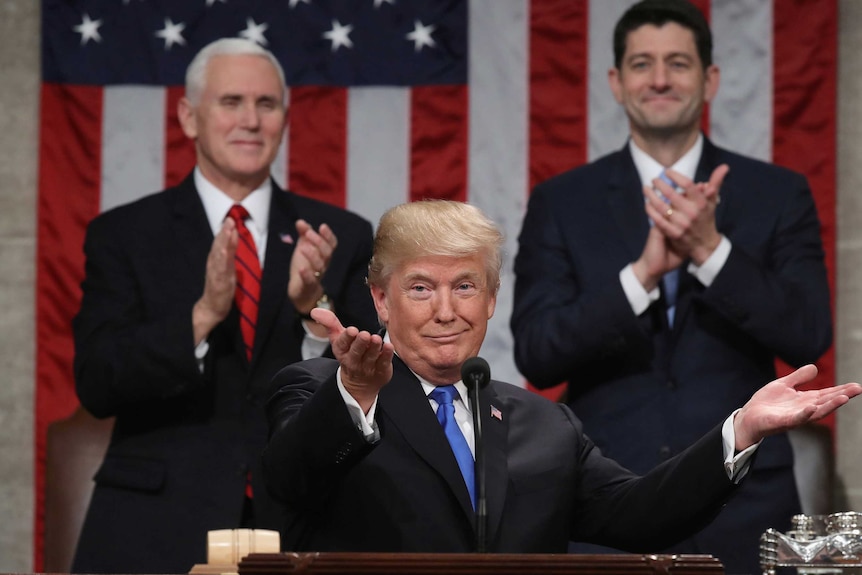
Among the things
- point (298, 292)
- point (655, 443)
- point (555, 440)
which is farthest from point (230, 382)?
point (555, 440)

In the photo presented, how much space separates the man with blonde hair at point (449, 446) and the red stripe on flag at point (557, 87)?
2366 millimetres

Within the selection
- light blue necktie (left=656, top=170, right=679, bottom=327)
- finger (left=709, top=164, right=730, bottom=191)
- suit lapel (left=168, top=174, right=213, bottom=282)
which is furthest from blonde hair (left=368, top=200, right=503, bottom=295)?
suit lapel (left=168, top=174, right=213, bottom=282)

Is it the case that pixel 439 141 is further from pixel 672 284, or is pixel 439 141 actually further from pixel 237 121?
pixel 672 284

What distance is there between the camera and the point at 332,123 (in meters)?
5.36

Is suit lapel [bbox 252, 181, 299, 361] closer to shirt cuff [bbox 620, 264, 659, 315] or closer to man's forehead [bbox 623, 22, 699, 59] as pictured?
shirt cuff [bbox 620, 264, 659, 315]

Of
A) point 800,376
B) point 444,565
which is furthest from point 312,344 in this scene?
point 444,565

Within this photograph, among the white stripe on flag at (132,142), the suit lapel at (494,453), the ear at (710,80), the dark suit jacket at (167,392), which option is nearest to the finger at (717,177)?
the ear at (710,80)

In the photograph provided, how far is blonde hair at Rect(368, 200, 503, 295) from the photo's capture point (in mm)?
2891

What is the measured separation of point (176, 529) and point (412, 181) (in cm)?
175

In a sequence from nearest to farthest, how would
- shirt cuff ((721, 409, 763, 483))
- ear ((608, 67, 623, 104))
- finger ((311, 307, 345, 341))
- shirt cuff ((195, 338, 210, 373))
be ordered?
finger ((311, 307, 345, 341)) < shirt cuff ((721, 409, 763, 483)) < shirt cuff ((195, 338, 210, 373)) < ear ((608, 67, 623, 104))

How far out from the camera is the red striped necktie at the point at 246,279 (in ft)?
13.9

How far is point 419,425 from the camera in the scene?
283 centimetres

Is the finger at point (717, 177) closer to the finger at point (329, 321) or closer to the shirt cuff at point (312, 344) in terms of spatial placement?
the shirt cuff at point (312, 344)

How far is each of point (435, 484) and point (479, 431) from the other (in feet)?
0.99
